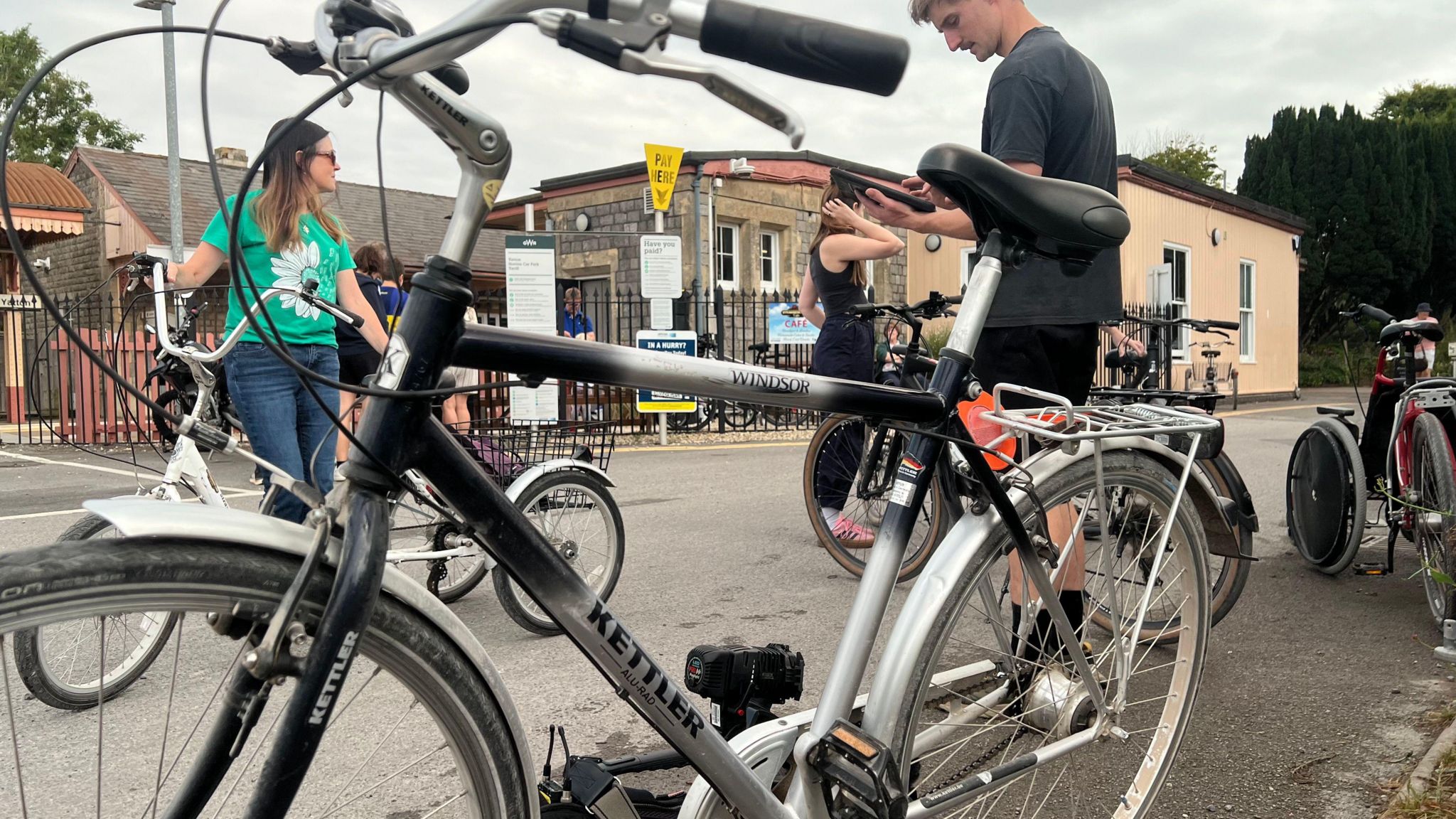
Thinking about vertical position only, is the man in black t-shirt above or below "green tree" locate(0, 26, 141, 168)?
below

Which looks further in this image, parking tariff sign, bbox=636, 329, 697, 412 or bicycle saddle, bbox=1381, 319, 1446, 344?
parking tariff sign, bbox=636, 329, 697, 412

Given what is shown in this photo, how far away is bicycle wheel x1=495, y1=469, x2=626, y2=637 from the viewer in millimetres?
3924

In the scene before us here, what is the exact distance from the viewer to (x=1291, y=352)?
24.3 meters

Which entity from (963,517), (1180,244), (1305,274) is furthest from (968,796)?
(1305,274)

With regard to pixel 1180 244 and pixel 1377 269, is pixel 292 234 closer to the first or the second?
pixel 1180 244

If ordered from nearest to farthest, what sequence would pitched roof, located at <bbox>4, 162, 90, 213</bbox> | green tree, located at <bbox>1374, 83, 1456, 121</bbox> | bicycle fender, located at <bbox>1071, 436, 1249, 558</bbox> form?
1. bicycle fender, located at <bbox>1071, 436, 1249, 558</bbox>
2. pitched roof, located at <bbox>4, 162, 90, 213</bbox>
3. green tree, located at <bbox>1374, 83, 1456, 121</bbox>

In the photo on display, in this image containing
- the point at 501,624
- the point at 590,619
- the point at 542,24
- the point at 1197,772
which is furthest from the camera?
the point at 501,624

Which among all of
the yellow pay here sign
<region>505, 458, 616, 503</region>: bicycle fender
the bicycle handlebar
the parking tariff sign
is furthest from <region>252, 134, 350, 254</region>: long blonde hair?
the yellow pay here sign

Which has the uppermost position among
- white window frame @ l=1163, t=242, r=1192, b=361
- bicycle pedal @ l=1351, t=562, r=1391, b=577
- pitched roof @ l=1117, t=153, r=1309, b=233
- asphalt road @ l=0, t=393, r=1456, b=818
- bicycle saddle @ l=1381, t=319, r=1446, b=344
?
pitched roof @ l=1117, t=153, r=1309, b=233

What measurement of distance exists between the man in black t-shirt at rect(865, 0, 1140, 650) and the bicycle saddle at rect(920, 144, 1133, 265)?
67 centimetres

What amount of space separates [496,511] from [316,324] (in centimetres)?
278

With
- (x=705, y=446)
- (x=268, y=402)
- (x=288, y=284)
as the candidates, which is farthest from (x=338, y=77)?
(x=705, y=446)

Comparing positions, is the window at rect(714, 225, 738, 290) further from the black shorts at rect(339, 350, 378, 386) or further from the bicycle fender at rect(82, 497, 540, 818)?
the bicycle fender at rect(82, 497, 540, 818)

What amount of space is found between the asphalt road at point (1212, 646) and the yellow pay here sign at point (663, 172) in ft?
19.5
